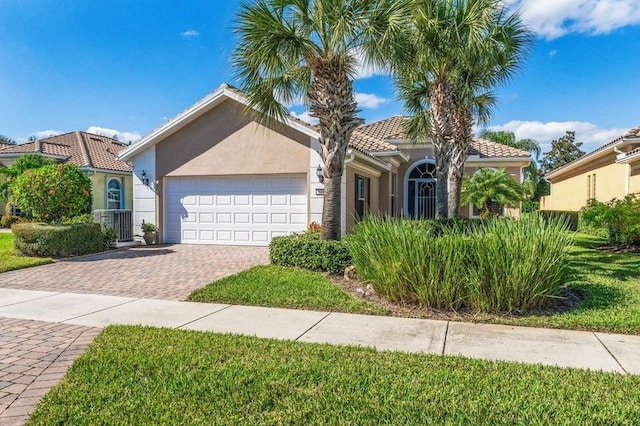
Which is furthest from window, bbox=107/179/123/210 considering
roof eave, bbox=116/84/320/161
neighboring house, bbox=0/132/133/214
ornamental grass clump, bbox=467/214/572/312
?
ornamental grass clump, bbox=467/214/572/312

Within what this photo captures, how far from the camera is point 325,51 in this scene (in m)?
9.84

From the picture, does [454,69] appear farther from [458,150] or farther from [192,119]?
[192,119]

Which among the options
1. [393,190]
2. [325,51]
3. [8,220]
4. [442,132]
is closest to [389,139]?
[393,190]

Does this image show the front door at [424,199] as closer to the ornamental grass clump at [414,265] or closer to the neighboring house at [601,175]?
the neighboring house at [601,175]

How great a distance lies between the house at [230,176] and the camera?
48.5 feet

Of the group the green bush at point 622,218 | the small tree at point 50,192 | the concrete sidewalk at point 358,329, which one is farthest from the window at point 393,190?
the concrete sidewalk at point 358,329

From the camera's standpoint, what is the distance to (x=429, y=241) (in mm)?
6984

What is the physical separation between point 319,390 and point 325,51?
26.6 feet

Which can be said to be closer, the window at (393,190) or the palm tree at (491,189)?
the palm tree at (491,189)

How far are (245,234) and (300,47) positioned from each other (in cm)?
797

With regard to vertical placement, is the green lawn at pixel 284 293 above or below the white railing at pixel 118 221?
below

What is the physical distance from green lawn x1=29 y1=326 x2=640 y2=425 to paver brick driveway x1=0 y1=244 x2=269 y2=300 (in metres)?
3.61

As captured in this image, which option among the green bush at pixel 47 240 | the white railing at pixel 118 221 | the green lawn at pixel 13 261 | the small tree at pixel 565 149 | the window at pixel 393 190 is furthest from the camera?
the small tree at pixel 565 149

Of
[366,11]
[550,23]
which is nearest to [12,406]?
[366,11]
